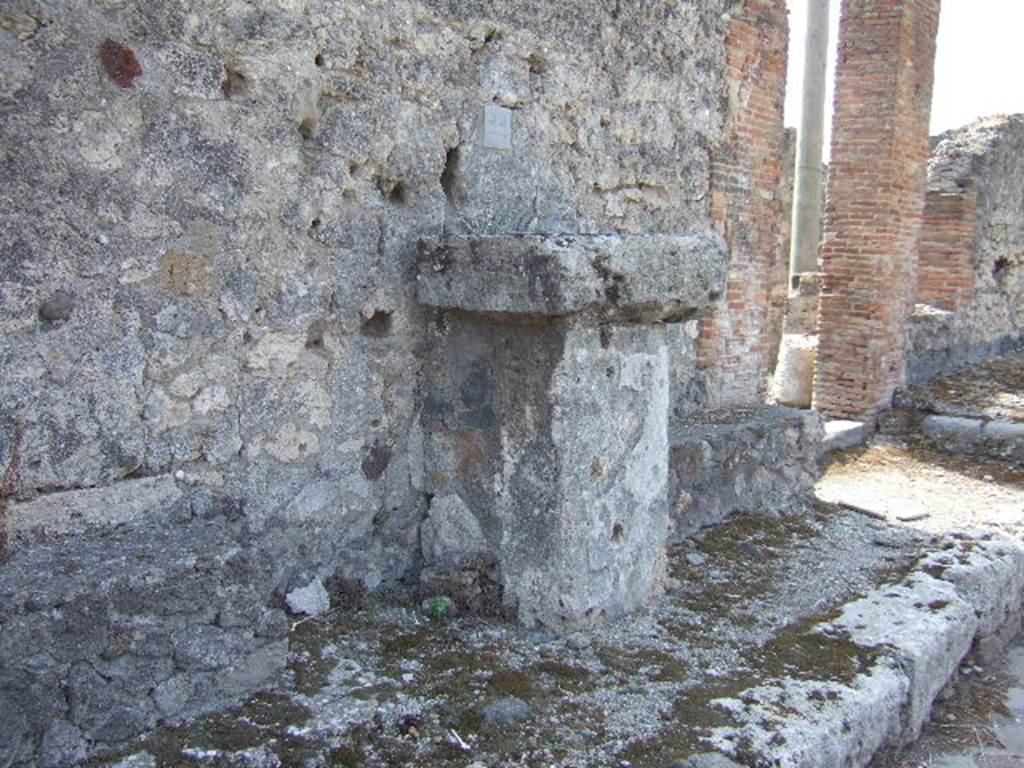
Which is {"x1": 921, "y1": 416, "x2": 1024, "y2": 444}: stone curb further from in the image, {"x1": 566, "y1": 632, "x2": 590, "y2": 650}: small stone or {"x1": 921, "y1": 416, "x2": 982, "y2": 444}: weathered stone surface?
{"x1": 566, "y1": 632, "x2": 590, "y2": 650}: small stone

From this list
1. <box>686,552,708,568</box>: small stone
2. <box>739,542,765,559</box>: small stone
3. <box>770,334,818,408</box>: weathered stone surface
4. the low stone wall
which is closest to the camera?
the low stone wall

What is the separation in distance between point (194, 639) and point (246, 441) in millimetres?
709

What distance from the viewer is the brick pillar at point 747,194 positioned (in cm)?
529

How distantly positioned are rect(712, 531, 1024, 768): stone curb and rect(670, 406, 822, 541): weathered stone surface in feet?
2.79

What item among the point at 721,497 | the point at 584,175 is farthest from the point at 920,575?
the point at 584,175

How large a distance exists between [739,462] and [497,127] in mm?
2092

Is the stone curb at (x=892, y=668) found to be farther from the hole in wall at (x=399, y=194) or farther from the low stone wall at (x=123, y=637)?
the hole in wall at (x=399, y=194)

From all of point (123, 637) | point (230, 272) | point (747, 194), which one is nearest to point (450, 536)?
point (230, 272)

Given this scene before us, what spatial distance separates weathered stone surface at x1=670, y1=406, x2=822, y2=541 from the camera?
15.1 ft

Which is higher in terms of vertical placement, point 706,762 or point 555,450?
point 555,450

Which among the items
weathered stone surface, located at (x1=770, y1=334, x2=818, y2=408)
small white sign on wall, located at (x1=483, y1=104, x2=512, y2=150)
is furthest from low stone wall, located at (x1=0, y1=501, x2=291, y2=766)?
weathered stone surface, located at (x1=770, y1=334, x2=818, y2=408)

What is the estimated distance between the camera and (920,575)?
4316 mm

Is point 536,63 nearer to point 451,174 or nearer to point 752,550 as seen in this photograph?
point 451,174

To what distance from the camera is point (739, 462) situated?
16.1 ft
